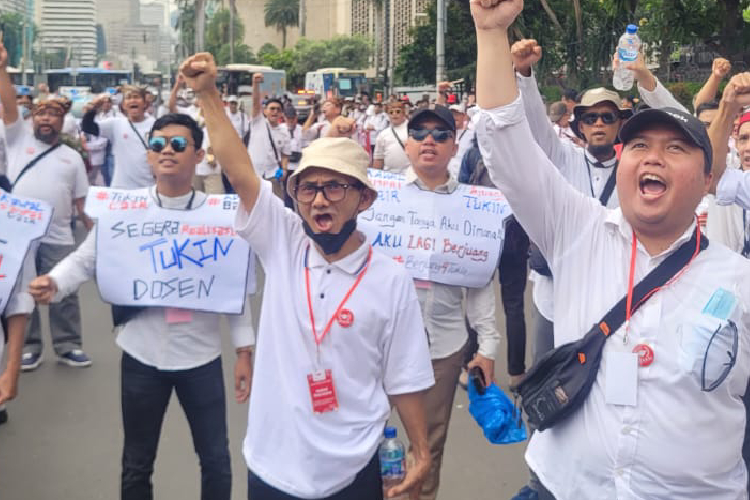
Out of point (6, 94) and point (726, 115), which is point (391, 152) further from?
point (726, 115)

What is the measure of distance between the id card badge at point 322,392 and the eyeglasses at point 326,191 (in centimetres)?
55

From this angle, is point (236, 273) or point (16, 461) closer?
point (236, 273)

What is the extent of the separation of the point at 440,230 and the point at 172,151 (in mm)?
1230

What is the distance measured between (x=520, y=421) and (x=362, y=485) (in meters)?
0.80

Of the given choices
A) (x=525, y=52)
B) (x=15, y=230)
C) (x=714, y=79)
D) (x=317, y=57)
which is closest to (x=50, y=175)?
(x=15, y=230)

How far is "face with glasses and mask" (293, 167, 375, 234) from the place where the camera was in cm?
294

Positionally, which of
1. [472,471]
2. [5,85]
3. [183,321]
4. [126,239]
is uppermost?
[5,85]

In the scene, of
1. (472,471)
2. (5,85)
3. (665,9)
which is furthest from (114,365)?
(665,9)

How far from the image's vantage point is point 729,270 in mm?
2461

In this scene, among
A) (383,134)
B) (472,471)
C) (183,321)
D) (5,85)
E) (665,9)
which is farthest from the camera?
(665,9)

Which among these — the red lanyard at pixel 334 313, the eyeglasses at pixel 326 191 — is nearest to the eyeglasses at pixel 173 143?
the eyeglasses at pixel 326 191

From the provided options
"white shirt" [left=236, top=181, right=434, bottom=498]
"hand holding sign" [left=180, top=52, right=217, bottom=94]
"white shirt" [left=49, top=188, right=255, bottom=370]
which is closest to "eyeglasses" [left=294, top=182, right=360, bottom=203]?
"white shirt" [left=236, top=181, right=434, bottom=498]

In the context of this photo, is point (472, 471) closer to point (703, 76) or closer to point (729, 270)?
point (729, 270)

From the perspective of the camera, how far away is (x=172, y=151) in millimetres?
3898
